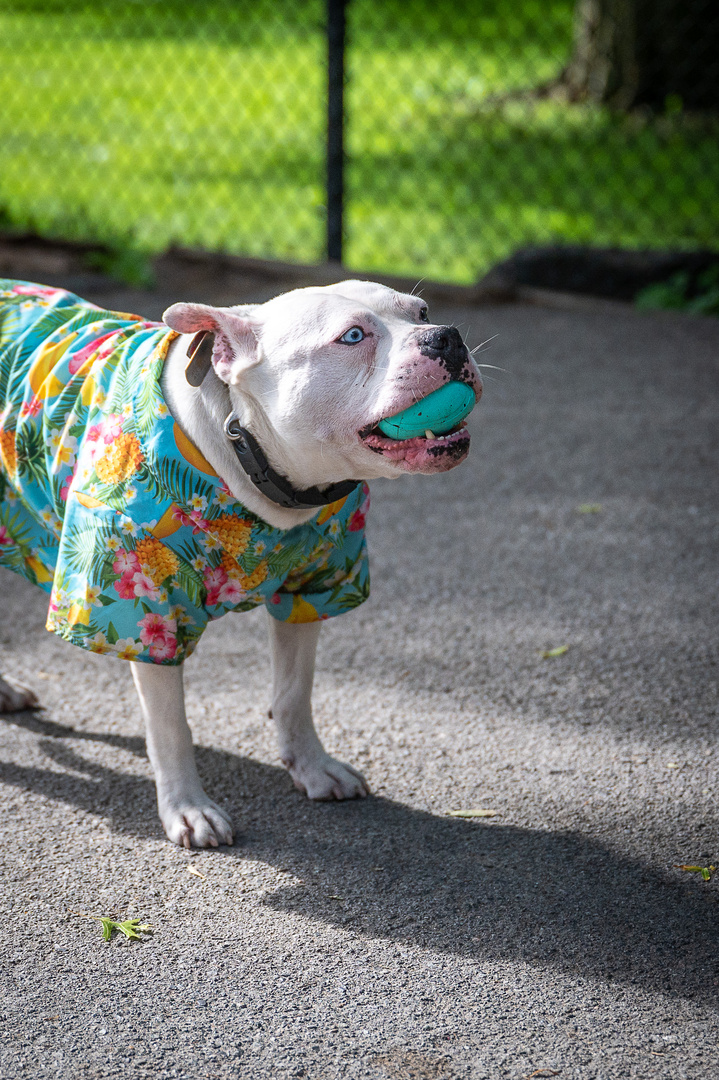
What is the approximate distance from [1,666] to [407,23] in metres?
11.7

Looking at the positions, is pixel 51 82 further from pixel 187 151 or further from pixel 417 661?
pixel 417 661

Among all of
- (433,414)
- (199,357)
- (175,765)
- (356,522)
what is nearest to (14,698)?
(175,765)

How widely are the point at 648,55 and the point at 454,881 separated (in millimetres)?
10044

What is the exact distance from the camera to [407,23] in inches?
513

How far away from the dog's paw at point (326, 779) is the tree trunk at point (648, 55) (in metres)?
8.51

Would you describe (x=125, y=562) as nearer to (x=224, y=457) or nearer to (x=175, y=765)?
(x=224, y=457)

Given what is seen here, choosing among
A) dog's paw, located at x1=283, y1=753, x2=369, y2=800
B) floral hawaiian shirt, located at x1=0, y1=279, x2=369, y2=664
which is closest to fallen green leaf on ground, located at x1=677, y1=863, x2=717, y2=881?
dog's paw, located at x1=283, y1=753, x2=369, y2=800

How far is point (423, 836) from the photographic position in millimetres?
2600

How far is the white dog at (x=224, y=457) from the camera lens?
7.13 feet

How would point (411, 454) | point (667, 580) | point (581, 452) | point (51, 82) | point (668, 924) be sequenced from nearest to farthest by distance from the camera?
1. point (411, 454)
2. point (668, 924)
3. point (667, 580)
4. point (581, 452)
5. point (51, 82)

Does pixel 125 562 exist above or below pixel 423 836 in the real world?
above

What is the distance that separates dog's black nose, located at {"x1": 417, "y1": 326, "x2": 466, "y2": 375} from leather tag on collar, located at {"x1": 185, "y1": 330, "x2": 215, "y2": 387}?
1.52 feet

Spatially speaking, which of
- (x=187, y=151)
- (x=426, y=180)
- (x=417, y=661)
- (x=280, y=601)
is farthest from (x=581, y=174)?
(x=280, y=601)

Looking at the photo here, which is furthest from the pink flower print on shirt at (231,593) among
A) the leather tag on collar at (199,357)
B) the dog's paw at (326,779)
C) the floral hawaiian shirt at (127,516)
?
the dog's paw at (326,779)
